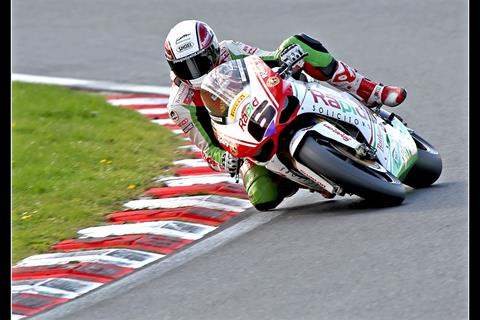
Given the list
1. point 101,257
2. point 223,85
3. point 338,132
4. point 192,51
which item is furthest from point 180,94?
point 101,257

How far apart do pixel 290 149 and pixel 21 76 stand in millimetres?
6191

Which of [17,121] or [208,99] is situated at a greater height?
[208,99]

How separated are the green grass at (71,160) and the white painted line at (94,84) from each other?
0.27 m

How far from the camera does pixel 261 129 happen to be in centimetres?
768

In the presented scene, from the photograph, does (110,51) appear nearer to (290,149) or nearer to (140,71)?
(140,71)

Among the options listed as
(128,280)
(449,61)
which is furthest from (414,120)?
(128,280)

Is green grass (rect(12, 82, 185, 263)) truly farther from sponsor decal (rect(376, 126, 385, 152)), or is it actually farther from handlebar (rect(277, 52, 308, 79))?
sponsor decal (rect(376, 126, 385, 152))

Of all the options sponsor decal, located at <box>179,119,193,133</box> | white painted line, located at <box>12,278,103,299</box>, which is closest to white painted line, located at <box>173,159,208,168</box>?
sponsor decal, located at <box>179,119,193,133</box>

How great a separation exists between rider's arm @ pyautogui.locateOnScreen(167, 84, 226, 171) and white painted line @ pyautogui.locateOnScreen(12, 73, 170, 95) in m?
3.52

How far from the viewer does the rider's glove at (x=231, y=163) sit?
806 cm

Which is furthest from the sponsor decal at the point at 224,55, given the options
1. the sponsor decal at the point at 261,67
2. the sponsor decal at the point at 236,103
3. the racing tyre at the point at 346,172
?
the racing tyre at the point at 346,172

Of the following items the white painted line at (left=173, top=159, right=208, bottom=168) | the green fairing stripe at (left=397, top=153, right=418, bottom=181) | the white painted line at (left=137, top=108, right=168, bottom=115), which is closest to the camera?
the green fairing stripe at (left=397, top=153, right=418, bottom=181)

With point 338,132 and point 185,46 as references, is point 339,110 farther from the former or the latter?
point 185,46

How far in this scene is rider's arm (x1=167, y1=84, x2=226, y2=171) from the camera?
331 inches
